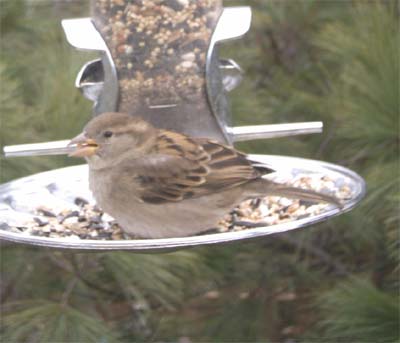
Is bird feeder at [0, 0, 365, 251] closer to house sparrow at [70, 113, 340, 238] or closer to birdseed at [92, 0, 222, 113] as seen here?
birdseed at [92, 0, 222, 113]

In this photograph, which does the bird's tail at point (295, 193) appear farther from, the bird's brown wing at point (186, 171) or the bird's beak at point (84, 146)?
the bird's beak at point (84, 146)

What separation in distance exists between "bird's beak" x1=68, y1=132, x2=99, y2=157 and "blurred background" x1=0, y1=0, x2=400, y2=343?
0.43 meters

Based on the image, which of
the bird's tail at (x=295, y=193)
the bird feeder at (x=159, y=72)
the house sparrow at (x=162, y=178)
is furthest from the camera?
the bird feeder at (x=159, y=72)

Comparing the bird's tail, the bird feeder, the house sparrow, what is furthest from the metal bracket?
the bird's tail

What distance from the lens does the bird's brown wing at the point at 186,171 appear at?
207 centimetres

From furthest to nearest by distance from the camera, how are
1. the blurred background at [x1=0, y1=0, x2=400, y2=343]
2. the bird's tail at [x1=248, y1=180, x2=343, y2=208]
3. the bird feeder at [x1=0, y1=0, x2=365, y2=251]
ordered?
the blurred background at [x1=0, y1=0, x2=400, y2=343], the bird feeder at [x1=0, y1=0, x2=365, y2=251], the bird's tail at [x1=248, y1=180, x2=343, y2=208]

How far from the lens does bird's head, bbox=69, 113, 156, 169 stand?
6.97 feet

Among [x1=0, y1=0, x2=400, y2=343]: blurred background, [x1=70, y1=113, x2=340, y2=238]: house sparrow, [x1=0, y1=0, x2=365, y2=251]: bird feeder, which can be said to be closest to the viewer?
[x1=70, y1=113, x2=340, y2=238]: house sparrow

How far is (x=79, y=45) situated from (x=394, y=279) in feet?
3.51

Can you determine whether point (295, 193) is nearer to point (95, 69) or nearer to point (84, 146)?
point (84, 146)

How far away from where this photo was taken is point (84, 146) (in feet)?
6.97

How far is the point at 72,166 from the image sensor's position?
8.28ft

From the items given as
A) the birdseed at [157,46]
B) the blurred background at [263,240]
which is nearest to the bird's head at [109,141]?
the birdseed at [157,46]

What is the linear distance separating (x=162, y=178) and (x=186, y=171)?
0.16 feet
